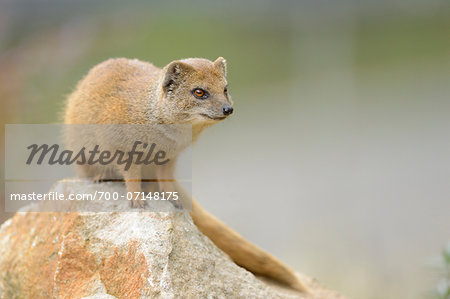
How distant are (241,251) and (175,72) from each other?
3.64ft

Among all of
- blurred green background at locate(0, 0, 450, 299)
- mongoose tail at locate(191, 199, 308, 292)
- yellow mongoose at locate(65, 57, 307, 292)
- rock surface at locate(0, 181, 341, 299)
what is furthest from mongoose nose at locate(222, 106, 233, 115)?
blurred green background at locate(0, 0, 450, 299)

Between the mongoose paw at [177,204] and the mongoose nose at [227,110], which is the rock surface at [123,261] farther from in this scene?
the mongoose nose at [227,110]

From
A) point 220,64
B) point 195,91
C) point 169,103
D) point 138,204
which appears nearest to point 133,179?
point 138,204

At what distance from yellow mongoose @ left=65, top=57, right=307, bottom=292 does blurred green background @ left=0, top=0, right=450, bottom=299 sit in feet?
5.28

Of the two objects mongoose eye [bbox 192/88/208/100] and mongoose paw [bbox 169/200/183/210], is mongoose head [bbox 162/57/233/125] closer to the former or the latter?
mongoose eye [bbox 192/88/208/100]

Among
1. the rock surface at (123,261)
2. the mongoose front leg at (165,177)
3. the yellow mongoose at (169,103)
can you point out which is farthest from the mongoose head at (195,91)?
the rock surface at (123,261)

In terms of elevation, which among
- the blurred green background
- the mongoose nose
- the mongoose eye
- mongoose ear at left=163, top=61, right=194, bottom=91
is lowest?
the blurred green background

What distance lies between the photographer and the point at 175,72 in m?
2.64

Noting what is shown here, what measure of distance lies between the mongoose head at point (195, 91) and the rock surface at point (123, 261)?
479 millimetres

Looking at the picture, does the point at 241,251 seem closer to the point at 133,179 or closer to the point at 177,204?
the point at 177,204

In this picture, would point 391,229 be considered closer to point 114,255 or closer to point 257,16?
point 257,16

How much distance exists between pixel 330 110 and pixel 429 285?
1971 mm

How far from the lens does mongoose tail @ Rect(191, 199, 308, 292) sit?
10.2ft

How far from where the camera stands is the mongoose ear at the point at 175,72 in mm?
2617
